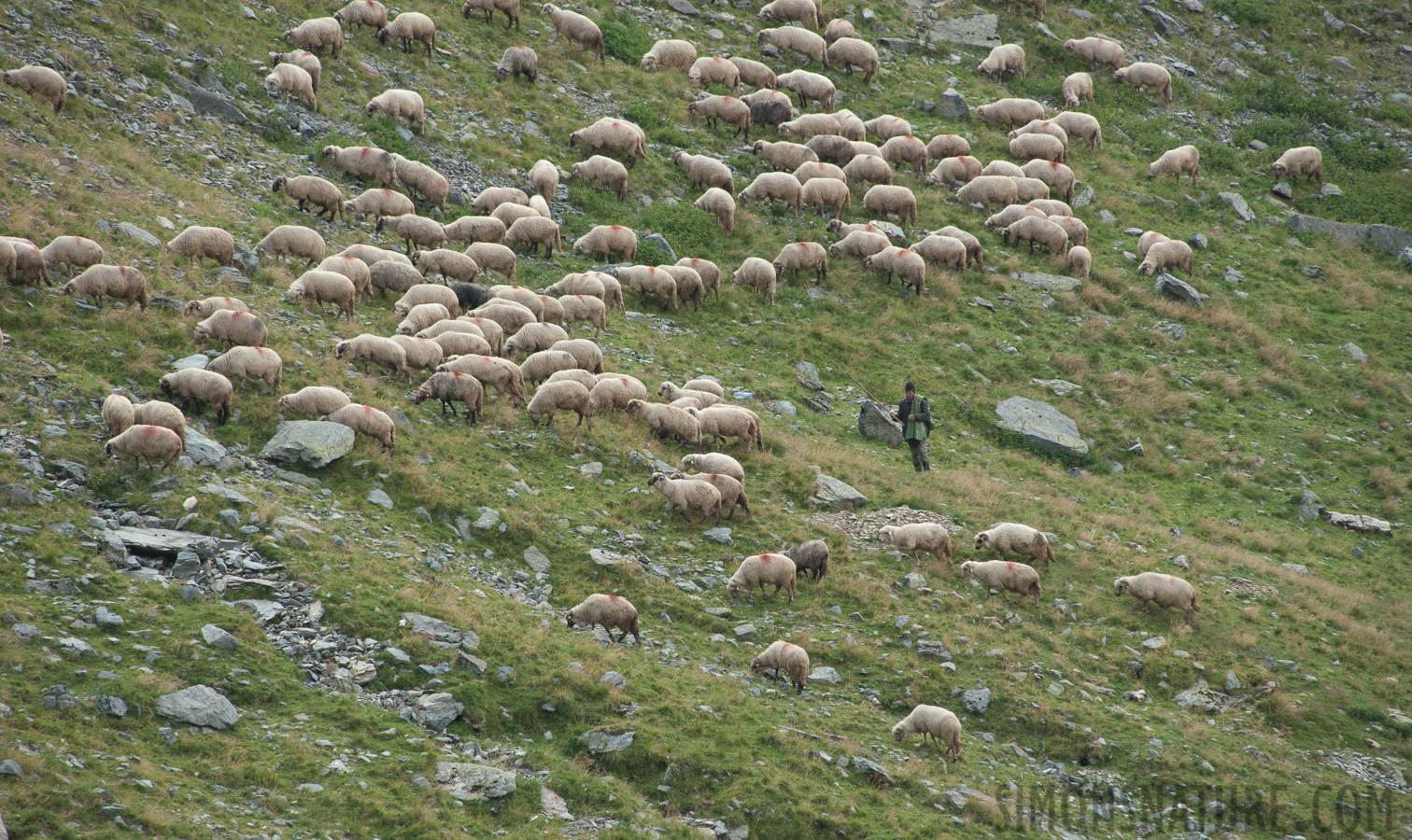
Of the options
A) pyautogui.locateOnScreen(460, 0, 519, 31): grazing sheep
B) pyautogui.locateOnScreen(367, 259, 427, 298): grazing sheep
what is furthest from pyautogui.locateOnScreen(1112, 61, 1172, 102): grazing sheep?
pyautogui.locateOnScreen(367, 259, 427, 298): grazing sheep

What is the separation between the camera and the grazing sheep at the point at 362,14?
2794cm

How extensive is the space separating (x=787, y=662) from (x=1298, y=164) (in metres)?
29.5

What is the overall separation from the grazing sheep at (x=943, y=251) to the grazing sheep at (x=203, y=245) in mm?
16158

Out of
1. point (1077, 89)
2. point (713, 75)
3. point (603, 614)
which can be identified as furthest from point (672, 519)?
point (1077, 89)

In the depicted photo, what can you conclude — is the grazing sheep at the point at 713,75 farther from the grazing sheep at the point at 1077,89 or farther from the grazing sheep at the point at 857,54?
the grazing sheep at the point at 1077,89

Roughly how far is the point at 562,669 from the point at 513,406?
6625mm

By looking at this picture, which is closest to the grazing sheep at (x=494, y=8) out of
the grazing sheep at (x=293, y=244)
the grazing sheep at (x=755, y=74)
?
the grazing sheep at (x=755, y=74)

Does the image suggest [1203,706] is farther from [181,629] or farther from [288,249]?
[288,249]

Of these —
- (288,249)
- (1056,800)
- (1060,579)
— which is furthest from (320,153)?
(1056,800)

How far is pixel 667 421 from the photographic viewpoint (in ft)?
59.1

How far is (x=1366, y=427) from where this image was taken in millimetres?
24531

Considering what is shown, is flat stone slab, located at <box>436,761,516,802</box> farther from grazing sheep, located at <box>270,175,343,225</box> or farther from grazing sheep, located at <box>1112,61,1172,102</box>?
grazing sheep, located at <box>1112,61,1172,102</box>

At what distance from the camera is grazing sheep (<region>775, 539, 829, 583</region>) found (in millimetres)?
15523

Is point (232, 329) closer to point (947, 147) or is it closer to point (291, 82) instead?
point (291, 82)
